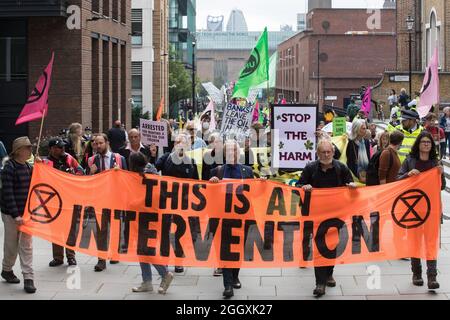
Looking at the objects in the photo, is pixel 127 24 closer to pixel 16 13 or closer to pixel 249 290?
pixel 16 13

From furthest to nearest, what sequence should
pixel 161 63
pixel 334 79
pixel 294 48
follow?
1. pixel 294 48
2. pixel 334 79
3. pixel 161 63

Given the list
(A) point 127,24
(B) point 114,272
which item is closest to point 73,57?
(A) point 127,24

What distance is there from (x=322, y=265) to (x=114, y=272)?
277 centimetres

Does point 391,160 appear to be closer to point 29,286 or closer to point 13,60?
point 29,286

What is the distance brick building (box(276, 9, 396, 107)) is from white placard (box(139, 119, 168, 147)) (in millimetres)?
62659

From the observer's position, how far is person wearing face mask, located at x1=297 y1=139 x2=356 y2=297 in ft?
32.4

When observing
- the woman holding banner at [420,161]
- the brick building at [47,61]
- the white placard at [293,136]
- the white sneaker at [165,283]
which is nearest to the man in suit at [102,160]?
the white sneaker at [165,283]

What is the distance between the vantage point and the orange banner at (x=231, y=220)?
9820 millimetres

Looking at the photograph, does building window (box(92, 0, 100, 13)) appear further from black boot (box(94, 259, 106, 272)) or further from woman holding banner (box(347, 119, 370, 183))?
black boot (box(94, 259, 106, 272))

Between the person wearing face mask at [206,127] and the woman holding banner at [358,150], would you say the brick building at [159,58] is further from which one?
the woman holding banner at [358,150]

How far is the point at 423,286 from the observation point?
33.6 ft

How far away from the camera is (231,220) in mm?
9984

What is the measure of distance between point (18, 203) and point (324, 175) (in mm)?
3365
